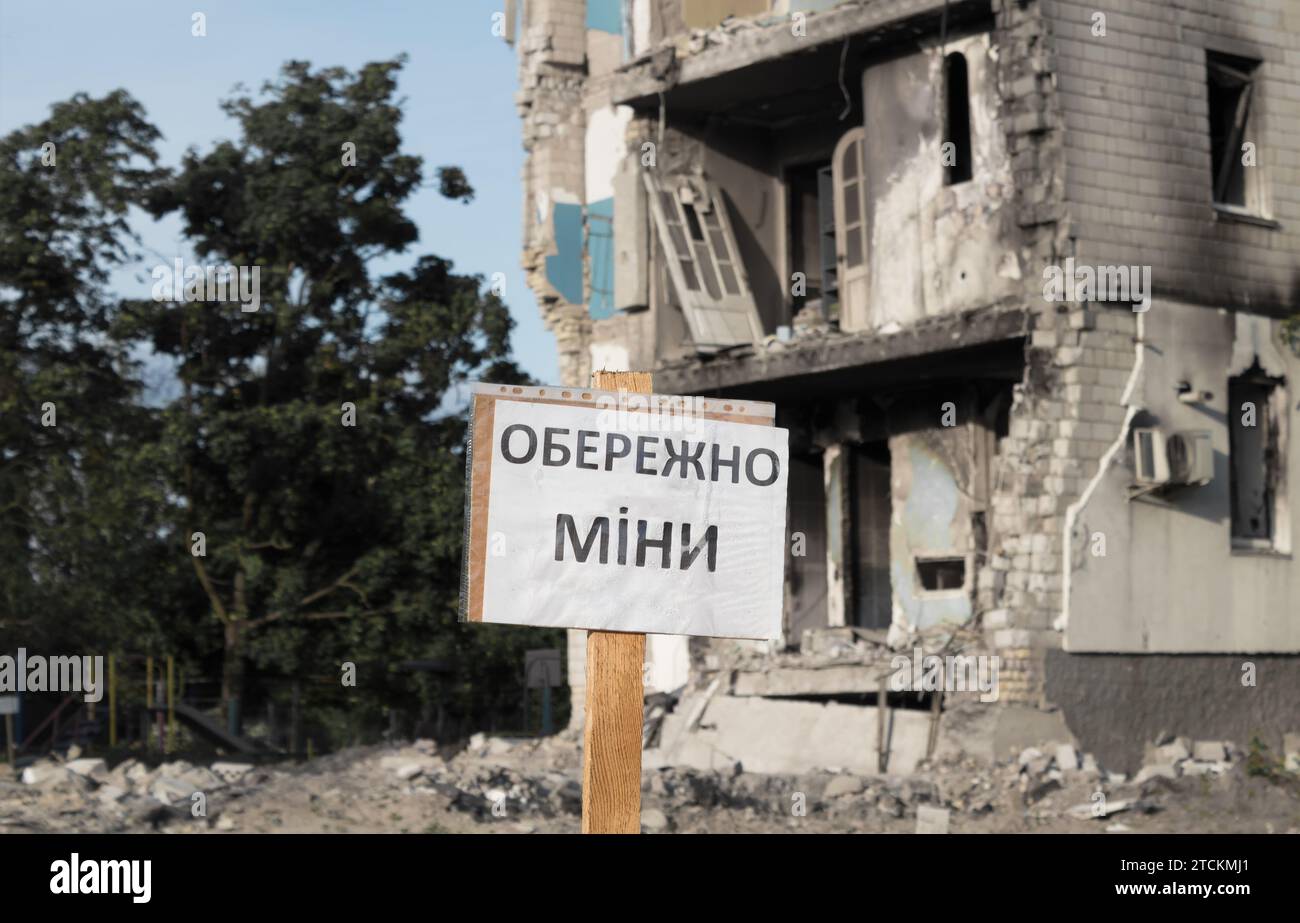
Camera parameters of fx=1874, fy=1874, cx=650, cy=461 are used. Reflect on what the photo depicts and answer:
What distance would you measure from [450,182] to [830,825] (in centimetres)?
2021

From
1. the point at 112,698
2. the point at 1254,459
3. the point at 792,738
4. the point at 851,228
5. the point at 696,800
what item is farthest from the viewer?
the point at 112,698

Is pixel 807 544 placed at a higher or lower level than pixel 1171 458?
lower

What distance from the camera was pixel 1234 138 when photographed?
1897cm

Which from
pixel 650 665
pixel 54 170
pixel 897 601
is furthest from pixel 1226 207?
pixel 54 170

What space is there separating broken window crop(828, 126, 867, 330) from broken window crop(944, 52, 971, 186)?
1218mm

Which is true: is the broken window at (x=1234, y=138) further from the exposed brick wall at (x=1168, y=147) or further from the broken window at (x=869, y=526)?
the broken window at (x=869, y=526)

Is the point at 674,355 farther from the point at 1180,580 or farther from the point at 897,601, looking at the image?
the point at 1180,580

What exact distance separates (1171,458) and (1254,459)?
6.48 feet

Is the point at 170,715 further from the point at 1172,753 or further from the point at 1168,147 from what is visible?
the point at 1168,147

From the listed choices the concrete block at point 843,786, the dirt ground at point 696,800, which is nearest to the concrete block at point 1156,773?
the dirt ground at point 696,800

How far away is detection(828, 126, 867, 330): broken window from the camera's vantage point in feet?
64.9

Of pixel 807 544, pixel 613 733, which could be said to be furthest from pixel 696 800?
pixel 613 733

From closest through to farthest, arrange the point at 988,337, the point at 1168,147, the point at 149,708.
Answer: the point at 988,337 < the point at 1168,147 < the point at 149,708

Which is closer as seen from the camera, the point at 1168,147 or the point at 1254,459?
the point at 1168,147
